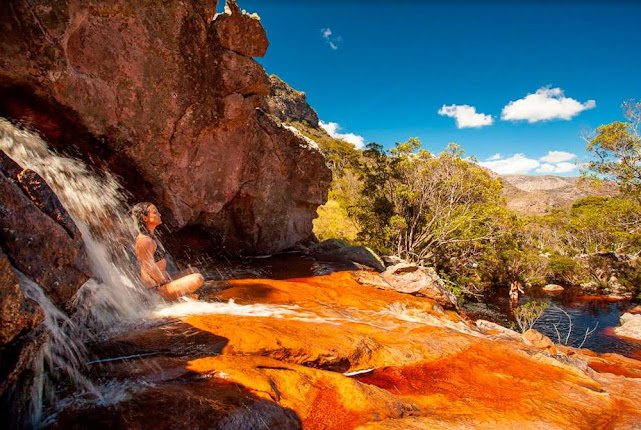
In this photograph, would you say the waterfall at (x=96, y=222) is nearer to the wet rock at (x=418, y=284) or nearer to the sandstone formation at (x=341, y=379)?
the sandstone formation at (x=341, y=379)

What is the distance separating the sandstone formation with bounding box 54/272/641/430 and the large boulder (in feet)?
3.34

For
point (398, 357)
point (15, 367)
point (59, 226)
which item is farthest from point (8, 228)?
point (398, 357)

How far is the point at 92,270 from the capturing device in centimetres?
526

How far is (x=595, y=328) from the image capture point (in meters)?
17.8

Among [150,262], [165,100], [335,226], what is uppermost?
[165,100]

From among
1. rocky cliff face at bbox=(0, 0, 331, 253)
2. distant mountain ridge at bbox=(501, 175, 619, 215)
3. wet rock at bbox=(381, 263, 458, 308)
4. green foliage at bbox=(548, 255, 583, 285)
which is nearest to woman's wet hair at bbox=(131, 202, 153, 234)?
rocky cliff face at bbox=(0, 0, 331, 253)

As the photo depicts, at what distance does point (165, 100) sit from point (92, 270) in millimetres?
5959

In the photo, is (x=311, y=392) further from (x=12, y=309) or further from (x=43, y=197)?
(x=43, y=197)

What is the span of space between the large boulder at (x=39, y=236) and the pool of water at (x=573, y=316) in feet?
53.7

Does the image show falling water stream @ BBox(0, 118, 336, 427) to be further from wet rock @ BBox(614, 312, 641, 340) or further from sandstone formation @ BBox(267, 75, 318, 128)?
sandstone formation @ BBox(267, 75, 318, 128)

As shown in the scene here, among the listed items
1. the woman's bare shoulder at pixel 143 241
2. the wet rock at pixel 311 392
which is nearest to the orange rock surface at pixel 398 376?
the wet rock at pixel 311 392

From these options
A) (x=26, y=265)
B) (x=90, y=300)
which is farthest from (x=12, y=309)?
(x=90, y=300)

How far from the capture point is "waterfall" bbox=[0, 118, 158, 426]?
3.10 meters

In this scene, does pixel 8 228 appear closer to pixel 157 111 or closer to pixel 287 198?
pixel 157 111
